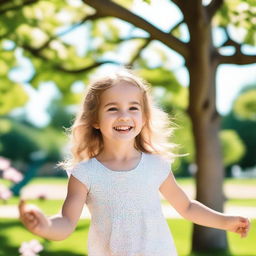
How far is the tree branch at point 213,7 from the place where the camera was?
729 centimetres

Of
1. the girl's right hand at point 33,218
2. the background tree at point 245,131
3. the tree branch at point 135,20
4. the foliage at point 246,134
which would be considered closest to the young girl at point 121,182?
the girl's right hand at point 33,218

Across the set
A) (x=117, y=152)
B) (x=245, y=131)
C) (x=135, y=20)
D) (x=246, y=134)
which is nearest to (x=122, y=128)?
(x=117, y=152)

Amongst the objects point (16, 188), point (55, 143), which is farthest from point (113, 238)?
point (55, 143)

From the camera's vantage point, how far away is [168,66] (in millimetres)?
11242

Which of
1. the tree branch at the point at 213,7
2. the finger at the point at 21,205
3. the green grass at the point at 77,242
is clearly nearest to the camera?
the finger at the point at 21,205

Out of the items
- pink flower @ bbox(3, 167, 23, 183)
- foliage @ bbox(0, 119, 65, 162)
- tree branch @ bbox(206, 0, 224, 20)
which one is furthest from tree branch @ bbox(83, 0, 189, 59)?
foliage @ bbox(0, 119, 65, 162)

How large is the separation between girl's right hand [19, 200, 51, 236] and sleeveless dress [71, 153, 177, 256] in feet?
1.67

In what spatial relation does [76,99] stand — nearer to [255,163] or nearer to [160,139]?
[160,139]

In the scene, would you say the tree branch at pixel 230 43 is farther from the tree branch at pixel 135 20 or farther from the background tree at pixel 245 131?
the background tree at pixel 245 131

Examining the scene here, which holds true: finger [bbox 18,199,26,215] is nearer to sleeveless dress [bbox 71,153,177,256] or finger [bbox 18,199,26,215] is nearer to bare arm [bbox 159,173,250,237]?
sleeveless dress [bbox 71,153,177,256]

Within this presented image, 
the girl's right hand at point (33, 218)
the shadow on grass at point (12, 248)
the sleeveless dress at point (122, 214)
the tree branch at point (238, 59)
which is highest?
the tree branch at point (238, 59)

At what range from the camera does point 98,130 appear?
3.38 meters

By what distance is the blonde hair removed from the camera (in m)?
3.23

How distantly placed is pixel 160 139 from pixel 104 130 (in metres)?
0.49
